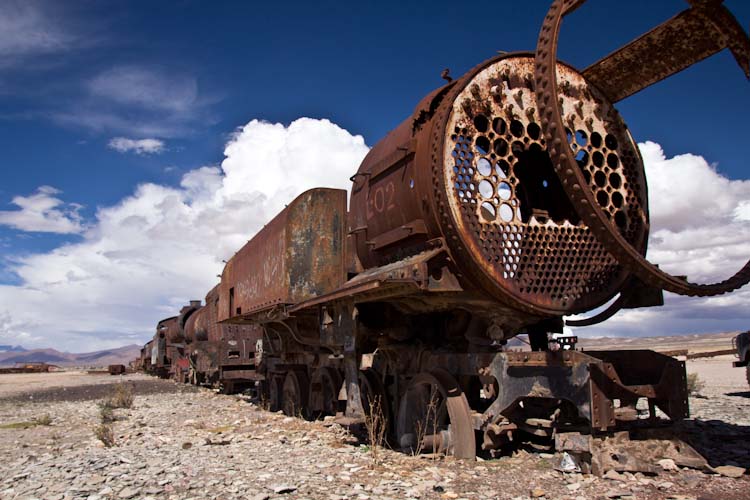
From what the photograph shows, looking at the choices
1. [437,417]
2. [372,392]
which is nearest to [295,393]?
[372,392]

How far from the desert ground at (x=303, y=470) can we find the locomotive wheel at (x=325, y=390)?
0.41 meters

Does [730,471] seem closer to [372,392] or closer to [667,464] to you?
[667,464]

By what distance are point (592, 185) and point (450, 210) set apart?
1.52 meters

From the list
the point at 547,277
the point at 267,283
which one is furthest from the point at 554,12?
the point at 267,283

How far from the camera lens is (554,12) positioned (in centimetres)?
464

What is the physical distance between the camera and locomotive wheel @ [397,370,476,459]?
562 cm

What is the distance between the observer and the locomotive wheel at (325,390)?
9038mm

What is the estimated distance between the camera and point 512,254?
5.55 metres

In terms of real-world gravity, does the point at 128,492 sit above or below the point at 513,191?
below

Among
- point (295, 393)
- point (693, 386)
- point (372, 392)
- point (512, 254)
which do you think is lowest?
point (693, 386)

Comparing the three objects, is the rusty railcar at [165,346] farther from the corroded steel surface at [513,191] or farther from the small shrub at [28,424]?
the corroded steel surface at [513,191]

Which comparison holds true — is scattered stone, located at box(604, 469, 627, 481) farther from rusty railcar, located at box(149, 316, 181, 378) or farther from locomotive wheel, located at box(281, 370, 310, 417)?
rusty railcar, located at box(149, 316, 181, 378)

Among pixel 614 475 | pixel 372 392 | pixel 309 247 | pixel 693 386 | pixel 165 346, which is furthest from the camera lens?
pixel 165 346

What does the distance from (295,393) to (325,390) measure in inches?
48.1
